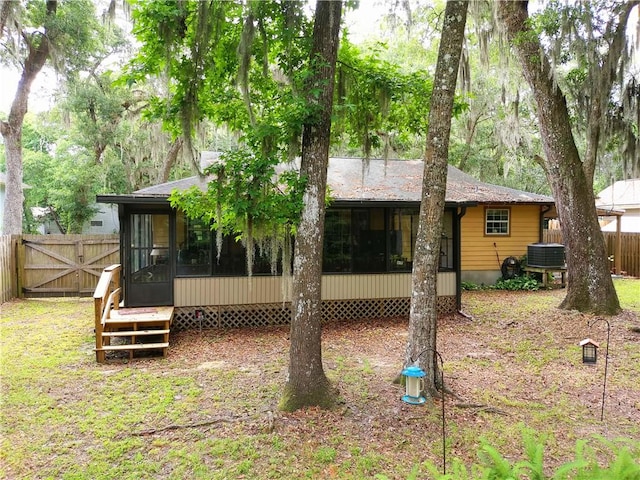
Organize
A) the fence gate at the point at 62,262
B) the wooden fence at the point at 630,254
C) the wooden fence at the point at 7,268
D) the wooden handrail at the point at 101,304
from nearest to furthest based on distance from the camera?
the wooden handrail at the point at 101,304
the wooden fence at the point at 7,268
the fence gate at the point at 62,262
the wooden fence at the point at 630,254

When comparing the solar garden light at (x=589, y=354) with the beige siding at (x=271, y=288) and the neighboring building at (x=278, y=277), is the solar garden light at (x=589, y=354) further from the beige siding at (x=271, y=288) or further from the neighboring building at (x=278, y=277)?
the beige siding at (x=271, y=288)

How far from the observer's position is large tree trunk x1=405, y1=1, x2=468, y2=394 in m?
4.72

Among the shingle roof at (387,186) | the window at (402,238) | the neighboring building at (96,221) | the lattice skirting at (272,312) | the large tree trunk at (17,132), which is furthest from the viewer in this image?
the neighboring building at (96,221)

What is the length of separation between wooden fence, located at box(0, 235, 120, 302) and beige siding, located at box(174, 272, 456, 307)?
4564mm

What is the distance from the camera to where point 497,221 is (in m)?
13.5

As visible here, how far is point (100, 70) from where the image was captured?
539 inches

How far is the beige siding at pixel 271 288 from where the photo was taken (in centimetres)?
783

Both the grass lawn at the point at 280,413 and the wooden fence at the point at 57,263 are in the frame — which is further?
the wooden fence at the point at 57,263

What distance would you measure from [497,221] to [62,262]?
493 inches

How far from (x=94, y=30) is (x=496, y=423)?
1331 cm

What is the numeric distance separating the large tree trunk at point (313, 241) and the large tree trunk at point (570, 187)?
5.42 metres

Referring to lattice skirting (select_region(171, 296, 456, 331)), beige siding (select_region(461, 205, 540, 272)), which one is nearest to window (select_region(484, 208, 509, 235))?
beige siding (select_region(461, 205, 540, 272))

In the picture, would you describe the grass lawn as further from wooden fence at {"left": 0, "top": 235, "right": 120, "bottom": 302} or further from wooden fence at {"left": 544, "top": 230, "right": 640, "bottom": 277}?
wooden fence at {"left": 544, "top": 230, "right": 640, "bottom": 277}

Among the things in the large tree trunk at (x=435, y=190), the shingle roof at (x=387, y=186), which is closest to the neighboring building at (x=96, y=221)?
the shingle roof at (x=387, y=186)
